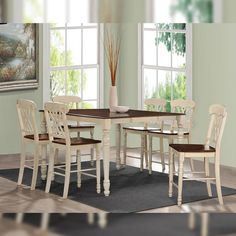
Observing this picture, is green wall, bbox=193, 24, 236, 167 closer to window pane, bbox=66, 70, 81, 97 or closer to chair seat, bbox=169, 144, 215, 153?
chair seat, bbox=169, 144, 215, 153

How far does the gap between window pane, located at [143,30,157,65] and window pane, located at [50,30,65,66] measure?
1.25 metres

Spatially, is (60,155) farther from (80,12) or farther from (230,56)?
(80,12)

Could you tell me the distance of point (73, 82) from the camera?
9047 millimetres

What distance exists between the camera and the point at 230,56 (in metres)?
Answer: 7.43

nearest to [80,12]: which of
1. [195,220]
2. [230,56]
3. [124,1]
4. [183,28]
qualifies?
A: [124,1]

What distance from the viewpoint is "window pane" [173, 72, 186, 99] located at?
834 cm

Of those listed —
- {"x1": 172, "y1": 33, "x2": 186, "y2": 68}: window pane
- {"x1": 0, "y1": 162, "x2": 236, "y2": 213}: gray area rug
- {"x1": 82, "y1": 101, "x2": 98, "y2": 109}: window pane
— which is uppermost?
{"x1": 172, "y1": 33, "x2": 186, "y2": 68}: window pane

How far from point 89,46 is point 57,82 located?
31.1 inches

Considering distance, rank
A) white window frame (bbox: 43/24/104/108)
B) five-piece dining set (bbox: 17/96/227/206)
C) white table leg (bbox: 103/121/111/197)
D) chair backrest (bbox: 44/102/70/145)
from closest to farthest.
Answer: five-piece dining set (bbox: 17/96/227/206)
chair backrest (bbox: 44/102/70/145)
white table leg (bbox: 103/121/111/197)
white window frame (bbox: 43/24/104/108)

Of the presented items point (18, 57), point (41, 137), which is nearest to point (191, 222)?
point (41, 137)

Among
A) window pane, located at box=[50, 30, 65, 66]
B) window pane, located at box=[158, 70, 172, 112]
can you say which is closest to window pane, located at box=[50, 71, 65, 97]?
window pane, located at box=[50, 30, 65, 66]

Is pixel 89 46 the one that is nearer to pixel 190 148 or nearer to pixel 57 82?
pixel 57 82

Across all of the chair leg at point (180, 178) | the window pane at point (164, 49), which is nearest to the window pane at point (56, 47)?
the window pane at point (164, 49)

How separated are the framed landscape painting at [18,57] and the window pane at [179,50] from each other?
1978mm
